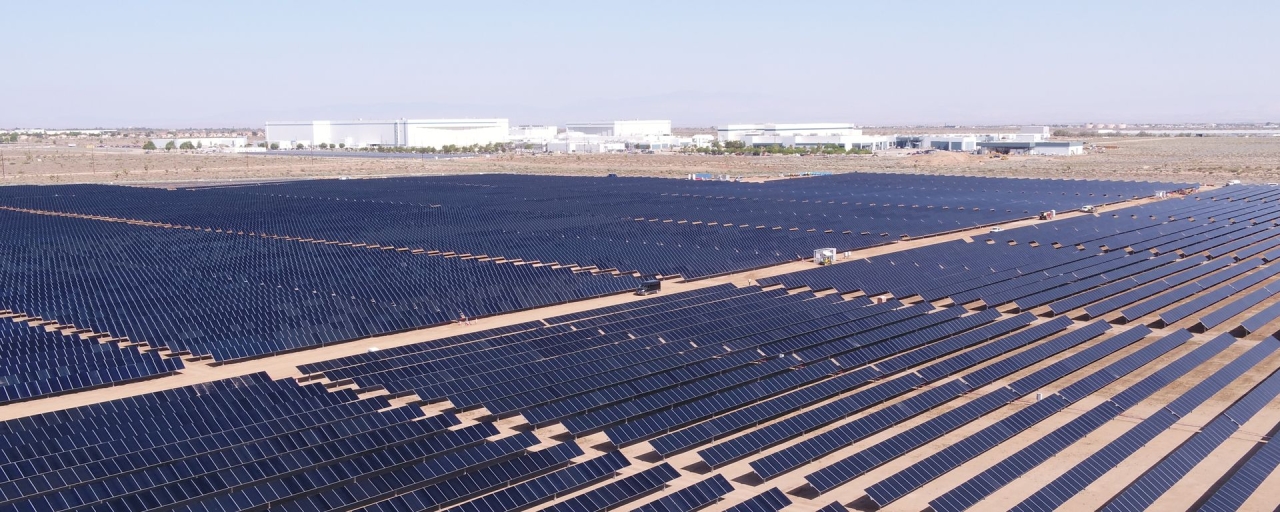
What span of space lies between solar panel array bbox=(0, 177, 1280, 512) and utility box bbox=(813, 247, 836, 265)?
2.73 meters

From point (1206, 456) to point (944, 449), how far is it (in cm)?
765

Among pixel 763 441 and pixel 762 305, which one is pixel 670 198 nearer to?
pixel 762 305

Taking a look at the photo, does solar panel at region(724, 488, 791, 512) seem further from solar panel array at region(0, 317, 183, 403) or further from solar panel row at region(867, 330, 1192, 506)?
solar panel array at region(0, 317, 183, 403)

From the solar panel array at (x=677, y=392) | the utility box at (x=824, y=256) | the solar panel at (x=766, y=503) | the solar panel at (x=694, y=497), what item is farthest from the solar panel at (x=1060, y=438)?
the utility box at (x=824, y=256)

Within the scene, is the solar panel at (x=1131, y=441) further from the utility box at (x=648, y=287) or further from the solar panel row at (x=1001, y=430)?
the utility box at (x=648, y=287)

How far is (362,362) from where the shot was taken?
1427 inches

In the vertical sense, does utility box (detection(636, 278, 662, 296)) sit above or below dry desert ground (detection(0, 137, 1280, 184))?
below

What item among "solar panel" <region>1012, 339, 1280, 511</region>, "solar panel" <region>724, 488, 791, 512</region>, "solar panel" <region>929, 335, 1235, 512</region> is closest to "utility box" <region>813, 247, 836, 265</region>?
"solar panel" <region>929, 335, 1235, 512</region>

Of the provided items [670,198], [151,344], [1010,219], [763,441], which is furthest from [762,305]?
[670,198]

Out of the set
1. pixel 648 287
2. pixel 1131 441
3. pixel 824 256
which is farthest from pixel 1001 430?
pixel 824 256

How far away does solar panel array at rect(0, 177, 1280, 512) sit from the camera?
2700cm

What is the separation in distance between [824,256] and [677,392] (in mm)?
28076

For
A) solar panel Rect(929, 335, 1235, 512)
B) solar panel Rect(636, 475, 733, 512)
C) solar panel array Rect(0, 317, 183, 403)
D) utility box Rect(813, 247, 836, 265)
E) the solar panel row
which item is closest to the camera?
solar panel Rect(636, 475, 733, 512)

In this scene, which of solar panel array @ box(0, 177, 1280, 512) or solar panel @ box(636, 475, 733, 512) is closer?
solar panel @ box(636, 475, 733, 512)
